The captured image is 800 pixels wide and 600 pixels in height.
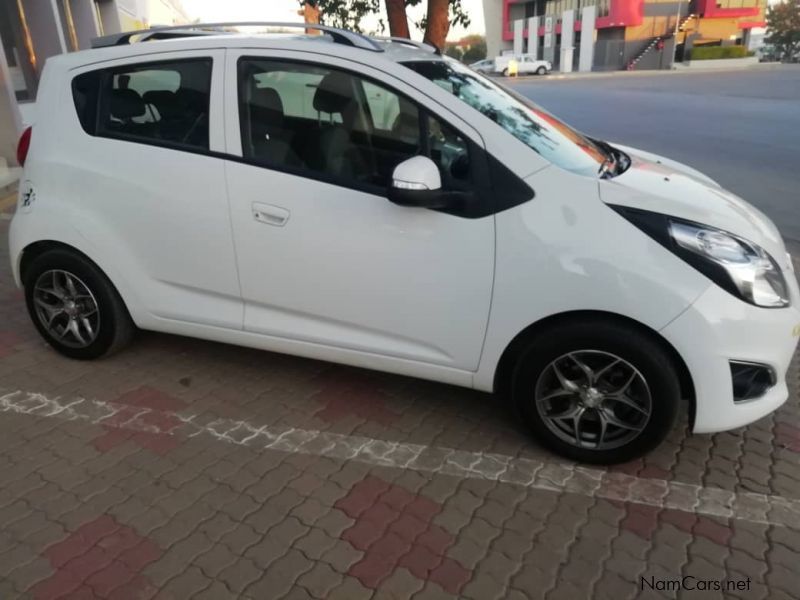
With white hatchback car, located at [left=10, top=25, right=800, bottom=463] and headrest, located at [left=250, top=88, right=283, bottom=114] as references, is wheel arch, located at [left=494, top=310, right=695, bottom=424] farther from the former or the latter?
headrest, located at [left=250, top=88, right=283, bottom=114]

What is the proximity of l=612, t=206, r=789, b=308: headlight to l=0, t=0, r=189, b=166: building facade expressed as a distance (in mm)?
5058

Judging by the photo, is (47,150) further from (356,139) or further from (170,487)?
(170,487)

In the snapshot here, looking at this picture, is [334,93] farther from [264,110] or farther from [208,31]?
[208,31]

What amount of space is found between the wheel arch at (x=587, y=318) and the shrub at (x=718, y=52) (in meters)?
57.0

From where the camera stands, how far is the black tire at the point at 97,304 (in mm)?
3691

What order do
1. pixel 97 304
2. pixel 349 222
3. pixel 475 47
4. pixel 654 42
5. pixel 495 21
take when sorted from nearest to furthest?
pixel 349 222
pixel 97 304
pixel 654 42
pixel 495 21
pixel 475 47

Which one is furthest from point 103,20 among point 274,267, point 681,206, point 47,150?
point 681,206

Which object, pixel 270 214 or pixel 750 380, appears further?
pixel 270 214

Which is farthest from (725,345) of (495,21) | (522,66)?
(495,21)

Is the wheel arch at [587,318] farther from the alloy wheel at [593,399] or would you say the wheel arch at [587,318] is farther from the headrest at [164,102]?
the headrest at [164,102]

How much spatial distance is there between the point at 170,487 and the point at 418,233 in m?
1.56

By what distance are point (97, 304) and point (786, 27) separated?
8420cm

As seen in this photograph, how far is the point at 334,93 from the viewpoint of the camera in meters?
3.20

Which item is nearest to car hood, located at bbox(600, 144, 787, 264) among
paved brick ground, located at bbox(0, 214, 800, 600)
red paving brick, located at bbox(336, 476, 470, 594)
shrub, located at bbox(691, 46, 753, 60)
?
paved brick ground, located at bbox(0, 214, 800, 600)
